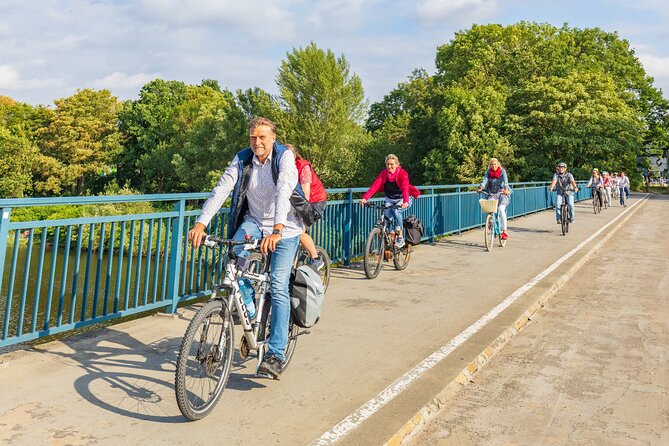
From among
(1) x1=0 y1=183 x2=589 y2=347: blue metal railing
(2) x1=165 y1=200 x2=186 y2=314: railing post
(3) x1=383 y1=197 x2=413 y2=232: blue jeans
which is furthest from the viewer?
(3) x1=383 y1=197 x2=413 y2=232: blue jeans

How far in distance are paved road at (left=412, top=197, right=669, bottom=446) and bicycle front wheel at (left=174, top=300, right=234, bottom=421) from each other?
4.17 feet

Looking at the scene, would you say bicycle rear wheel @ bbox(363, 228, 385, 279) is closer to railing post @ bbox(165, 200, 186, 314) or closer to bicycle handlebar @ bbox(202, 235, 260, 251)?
railing post @ bbox(165, 200, 186, 314)

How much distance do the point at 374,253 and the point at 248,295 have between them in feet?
15.3

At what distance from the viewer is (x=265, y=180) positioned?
404cm

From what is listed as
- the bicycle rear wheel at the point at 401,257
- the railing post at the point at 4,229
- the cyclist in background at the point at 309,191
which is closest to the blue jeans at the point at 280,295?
the cyclist in background at the point at 309,191

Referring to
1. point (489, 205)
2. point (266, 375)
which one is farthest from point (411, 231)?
point (266, 375)

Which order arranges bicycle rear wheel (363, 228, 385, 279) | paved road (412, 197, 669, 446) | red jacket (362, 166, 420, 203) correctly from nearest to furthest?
paved road (412, 197, 669, 446), bicycle rear wheel (363, 228, 385, 279), red jacket (362, 166, 420, 203)

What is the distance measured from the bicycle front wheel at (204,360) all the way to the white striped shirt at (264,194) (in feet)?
2.36

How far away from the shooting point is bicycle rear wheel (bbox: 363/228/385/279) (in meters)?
8.08

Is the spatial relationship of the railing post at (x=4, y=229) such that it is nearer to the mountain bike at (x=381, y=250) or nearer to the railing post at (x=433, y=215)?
the mountain bike at (x=381, y=250)

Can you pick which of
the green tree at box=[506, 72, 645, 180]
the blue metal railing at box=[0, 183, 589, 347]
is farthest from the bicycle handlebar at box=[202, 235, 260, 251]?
the green tree at box=[506, 72, 645, 180]

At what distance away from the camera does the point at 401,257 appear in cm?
899

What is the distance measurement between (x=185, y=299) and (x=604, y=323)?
14.6 feet

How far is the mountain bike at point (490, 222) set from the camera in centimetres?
1134
